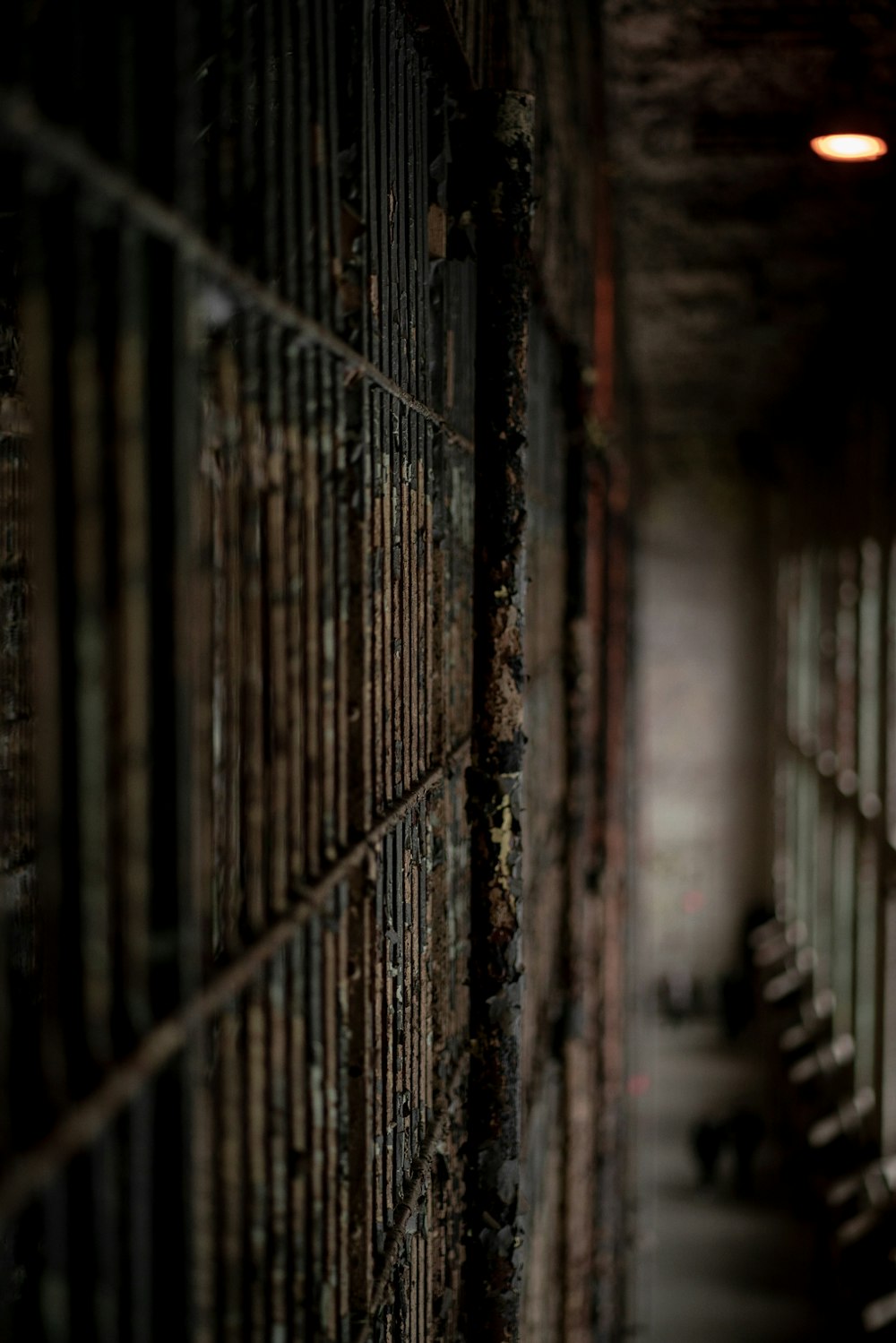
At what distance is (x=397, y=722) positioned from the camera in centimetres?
180

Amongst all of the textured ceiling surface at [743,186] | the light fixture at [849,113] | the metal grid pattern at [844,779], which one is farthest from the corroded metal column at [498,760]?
the metal grid pattern at [844,779]

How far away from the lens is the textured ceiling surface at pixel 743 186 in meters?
4.43

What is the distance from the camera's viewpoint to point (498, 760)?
7.27ft

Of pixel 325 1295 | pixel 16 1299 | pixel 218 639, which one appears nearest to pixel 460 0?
pixel 218 639

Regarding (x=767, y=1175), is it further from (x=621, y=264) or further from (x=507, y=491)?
(x=507, y=491)

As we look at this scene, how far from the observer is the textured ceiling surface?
443 cm

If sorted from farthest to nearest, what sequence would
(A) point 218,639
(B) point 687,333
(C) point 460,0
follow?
(B) point 687,333
(C) point 460,0
(A) point 218,639

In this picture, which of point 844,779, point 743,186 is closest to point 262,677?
point 743,186

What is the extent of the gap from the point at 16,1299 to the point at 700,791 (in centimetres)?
1302

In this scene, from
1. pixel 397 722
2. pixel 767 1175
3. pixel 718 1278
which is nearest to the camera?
pixel 397 722

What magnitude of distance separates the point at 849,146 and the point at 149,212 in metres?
4.58

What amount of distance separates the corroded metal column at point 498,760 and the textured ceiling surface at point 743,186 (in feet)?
8.38

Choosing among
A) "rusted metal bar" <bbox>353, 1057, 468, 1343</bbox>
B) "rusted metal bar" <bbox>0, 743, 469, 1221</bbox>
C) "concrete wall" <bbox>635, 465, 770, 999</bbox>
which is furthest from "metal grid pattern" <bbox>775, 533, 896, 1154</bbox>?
"rusted metal bar" <bbox>0, 743, 469, 1221</bbox>

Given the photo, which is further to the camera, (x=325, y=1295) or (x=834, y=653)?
(x=834, y=653)
